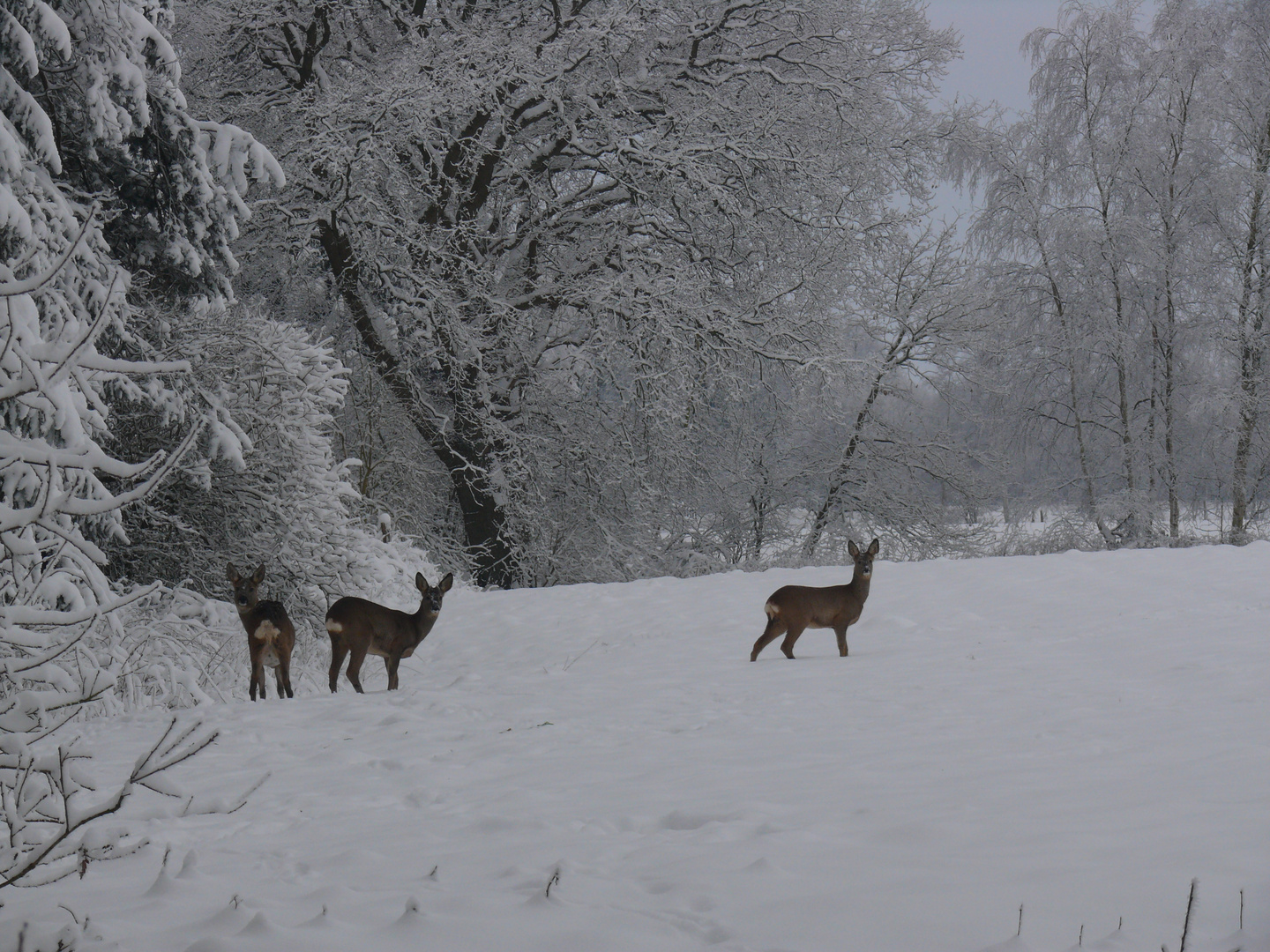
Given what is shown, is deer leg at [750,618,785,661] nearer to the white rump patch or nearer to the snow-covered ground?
the snow-covered ground

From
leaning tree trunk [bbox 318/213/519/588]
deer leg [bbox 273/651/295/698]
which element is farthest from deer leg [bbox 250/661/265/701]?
leaning tree trunk [bbox 318/213/519/588]

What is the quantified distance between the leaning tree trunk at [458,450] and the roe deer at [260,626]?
6.58 metres

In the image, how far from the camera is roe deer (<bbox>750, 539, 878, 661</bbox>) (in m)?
7.72

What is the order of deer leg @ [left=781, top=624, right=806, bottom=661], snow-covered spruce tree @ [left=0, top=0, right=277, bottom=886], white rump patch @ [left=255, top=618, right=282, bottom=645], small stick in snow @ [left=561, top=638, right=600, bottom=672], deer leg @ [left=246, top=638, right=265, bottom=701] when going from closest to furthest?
snow-covered spruce tree @ [left=0, top=0, right=277, bottom=886] → white rump patch @ [left=255, top=618, right=282, bottom=645] → deer leg @ [left=246, top=638, right=265, bottom=701] → deer leg @ [left=781, top=624, right=806, bottom=661] → small stick in snow @ [left=561, top=638, right=600, bottom=672]

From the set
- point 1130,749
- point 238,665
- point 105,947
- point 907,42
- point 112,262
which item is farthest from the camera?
point 907,42

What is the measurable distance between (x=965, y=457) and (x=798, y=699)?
15.8 m

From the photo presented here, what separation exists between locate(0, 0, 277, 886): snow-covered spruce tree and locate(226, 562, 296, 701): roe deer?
97 centimetres

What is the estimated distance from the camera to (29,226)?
5.67 meters

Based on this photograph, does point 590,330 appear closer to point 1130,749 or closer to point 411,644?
point 411,644

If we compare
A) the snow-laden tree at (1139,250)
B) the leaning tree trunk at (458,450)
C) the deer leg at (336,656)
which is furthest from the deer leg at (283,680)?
the snow-laden tree at (1139,250)

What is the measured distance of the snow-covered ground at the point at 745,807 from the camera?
2643 millimetres

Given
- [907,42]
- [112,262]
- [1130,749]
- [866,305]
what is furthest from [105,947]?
[866,305]

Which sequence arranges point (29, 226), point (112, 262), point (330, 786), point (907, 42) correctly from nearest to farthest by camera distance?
point (330, 786) → point (29, 226) → point (112, 262) → point (907, 42)

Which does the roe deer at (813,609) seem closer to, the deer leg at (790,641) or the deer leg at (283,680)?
the deer leg at (790,641)
